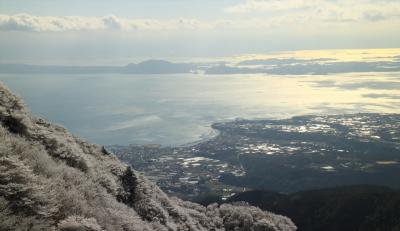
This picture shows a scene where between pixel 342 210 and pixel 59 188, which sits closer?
Result: pixel 59 188

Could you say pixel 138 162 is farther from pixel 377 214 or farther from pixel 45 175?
pixel 45 175

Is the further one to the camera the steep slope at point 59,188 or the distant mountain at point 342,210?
the distant mountain at point 342,210

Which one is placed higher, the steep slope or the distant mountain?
the steep slope

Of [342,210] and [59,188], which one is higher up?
[59,188]

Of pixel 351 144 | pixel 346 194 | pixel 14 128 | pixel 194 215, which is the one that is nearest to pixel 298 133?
pixel 351 144

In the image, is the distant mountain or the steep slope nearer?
the steep slope
